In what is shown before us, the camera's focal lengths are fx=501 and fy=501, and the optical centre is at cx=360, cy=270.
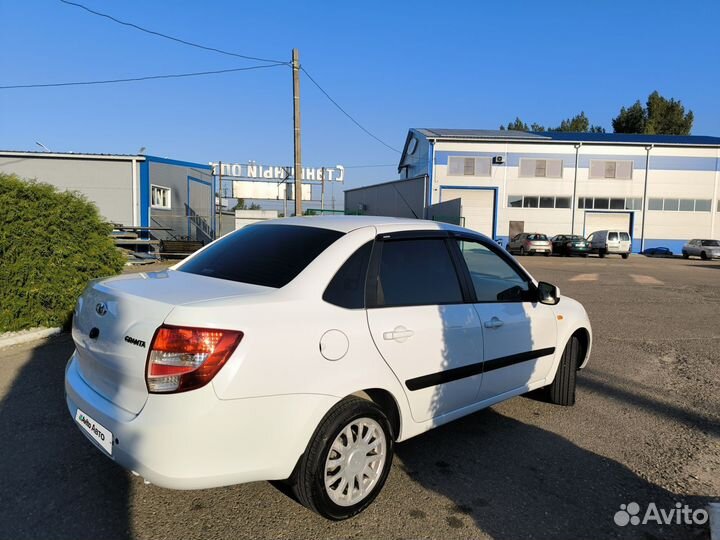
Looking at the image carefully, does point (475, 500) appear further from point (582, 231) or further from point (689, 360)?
point (582, 231)

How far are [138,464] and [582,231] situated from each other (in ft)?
134

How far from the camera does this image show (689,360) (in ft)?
21.2

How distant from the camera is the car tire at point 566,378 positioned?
451cm

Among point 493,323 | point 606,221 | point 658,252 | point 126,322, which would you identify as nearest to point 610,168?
point 606,221

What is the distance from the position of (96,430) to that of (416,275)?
2068 mm

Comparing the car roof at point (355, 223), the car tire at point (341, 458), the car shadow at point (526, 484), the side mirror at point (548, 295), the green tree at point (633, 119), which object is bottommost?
the car shadow at point (526, 484)

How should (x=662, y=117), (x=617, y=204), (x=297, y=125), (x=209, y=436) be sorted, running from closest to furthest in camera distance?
(x=209, y=436) → (x=297, y=125) → (x=617, y=204) → (x=662, y=117)

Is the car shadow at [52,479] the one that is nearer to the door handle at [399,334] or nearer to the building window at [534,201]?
the door handle at [399,334]

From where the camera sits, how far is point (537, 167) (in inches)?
1495

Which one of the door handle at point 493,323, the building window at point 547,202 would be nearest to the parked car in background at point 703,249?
the building window at point 547,202

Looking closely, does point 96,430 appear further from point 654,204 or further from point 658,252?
point 654,204

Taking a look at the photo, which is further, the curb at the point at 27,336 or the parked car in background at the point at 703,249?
the parked car in background at the point at 703,249

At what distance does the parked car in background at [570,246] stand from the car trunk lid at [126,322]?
34.1 metres

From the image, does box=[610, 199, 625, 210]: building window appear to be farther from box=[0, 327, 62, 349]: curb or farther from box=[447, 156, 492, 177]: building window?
box=[0, 327, 62, 349]: curb
